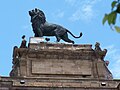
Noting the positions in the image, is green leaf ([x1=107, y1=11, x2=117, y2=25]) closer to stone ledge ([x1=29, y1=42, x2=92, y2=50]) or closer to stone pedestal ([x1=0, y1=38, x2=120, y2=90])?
stone pedestal ([x1=0, y1=38, x2=120, y2=90])

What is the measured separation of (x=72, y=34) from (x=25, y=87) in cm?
931

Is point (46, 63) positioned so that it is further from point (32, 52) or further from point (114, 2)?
point (114, 2)

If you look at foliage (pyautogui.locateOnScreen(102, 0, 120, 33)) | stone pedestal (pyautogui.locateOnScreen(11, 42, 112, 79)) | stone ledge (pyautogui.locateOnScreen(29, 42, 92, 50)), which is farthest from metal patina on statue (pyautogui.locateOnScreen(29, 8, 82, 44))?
foliage (pyautogui.locateOnScreen(102, 0, 120, 33))

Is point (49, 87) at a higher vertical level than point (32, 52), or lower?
lower

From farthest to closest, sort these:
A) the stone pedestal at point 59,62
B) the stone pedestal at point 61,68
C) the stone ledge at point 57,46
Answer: the stone ledge at point 57,46, the stone pedestal at point 59,62, the stone pedestal at point 61,68

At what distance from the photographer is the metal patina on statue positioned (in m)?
33.2

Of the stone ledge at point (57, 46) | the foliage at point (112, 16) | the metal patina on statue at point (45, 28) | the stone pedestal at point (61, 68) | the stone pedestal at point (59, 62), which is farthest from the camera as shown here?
the metal patina on statue at point (45, 28)

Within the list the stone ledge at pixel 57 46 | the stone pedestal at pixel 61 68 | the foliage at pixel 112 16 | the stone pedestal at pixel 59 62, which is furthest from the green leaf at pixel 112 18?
the stone ledge at pixel 57 46

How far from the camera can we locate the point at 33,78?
2877cm

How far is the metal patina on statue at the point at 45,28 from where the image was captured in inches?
1308

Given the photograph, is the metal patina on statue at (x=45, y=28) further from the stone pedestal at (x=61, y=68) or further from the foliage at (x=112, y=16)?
the foliage at (x=112, y=16)

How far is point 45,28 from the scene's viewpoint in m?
33.6

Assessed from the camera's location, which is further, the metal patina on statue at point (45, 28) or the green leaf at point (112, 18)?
the metal patina on statue at point (45, 28)

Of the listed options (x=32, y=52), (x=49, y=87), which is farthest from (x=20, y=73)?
(x=49, y=87)
